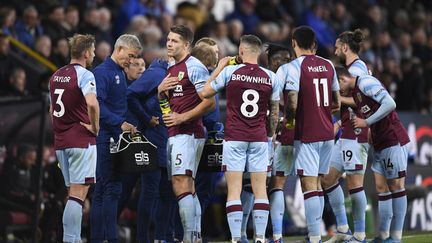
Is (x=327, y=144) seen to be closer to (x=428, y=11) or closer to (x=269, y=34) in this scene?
(x=269, y=34)

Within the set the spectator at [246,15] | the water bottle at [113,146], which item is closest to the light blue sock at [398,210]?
the water bottle at [113,146]

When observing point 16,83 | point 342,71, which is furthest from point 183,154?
point 16,83

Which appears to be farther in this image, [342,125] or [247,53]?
[342,125]

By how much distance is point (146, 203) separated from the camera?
13.7 m

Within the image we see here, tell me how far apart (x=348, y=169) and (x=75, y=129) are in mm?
3668

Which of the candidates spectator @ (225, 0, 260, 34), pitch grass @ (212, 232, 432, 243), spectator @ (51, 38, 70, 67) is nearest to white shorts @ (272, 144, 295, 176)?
pitch grass @ (212, 232, 432, 243)

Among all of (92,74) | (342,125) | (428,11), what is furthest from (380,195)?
(428,11)

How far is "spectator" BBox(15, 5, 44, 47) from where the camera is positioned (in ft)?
63.1

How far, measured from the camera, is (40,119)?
17.0m

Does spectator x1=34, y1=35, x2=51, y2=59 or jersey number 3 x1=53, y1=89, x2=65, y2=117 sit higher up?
spectator x1=34, y1=35, x2=51, y2=59

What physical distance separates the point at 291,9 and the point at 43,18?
7374 millimetres

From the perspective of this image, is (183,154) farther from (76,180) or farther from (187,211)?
(76,180)

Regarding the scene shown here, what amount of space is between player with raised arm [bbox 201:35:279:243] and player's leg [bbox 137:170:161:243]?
1.21 meters

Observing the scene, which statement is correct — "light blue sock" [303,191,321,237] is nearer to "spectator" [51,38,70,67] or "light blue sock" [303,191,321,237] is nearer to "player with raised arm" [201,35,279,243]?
"player with raised arm" [201,35,279,243]
